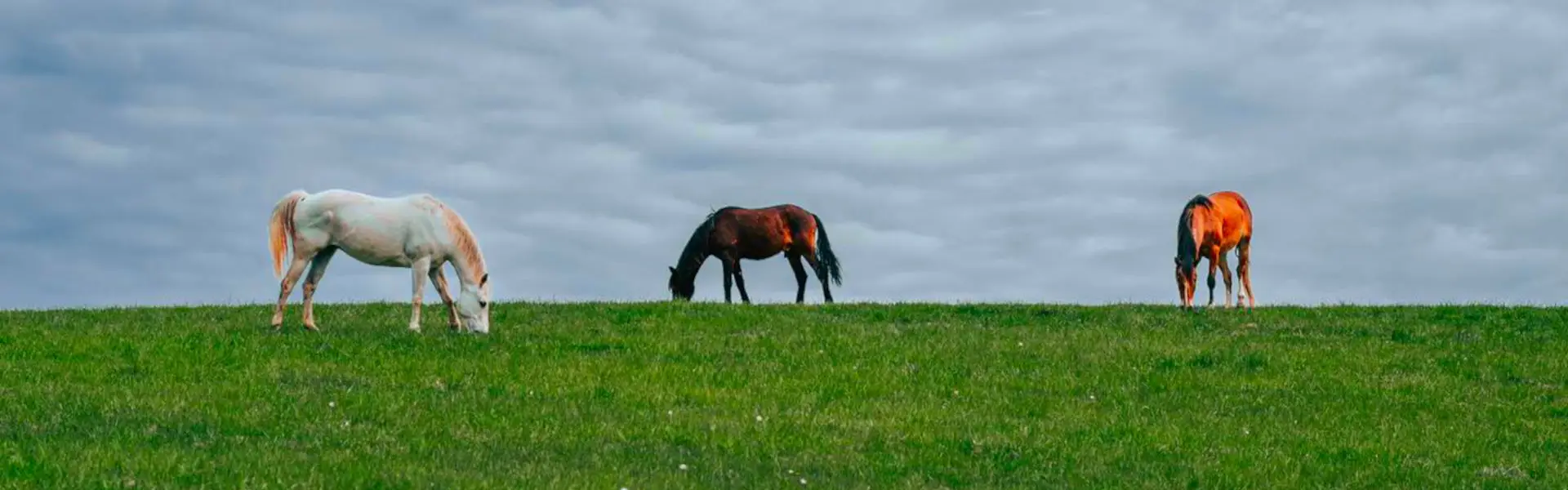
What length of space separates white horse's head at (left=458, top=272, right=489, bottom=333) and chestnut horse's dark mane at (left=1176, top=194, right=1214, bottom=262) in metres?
13.3

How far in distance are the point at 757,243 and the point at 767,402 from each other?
58.6ft

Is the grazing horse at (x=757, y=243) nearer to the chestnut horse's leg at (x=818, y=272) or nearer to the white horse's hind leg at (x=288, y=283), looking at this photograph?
the chestnut horse's leg at (x=818, y=272)

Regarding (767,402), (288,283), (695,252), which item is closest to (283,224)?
(288,283)

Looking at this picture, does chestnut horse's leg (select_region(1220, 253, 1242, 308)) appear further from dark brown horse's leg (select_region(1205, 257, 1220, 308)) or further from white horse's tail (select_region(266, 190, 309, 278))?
white horse's tail (select_region(266, 190, 309, 278))

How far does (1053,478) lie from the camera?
12570 millimetres

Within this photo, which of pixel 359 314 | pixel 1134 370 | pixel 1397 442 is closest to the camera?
pixel 1397 442

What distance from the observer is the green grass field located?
1212 cm

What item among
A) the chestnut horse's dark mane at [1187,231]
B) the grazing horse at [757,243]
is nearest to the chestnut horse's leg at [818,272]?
the grazing horse at [757,243]

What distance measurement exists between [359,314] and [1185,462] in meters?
15.3

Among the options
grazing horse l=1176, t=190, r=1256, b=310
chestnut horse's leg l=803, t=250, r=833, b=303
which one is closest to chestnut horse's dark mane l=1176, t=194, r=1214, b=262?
grazing horse l=1176, t=190, r=1256, b=310

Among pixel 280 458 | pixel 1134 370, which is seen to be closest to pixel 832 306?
pixel 1134 370

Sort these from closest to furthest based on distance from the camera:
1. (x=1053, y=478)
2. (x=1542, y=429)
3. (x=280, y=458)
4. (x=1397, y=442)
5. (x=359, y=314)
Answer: (x=280, y=458) < (x=1053, y=478) < (x=1397, y=442) < (x=1542, y=429) < (x=359, y=314)

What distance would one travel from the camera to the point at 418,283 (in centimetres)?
2147

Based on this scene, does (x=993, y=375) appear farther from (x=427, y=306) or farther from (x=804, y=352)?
(x=427, y=306)
